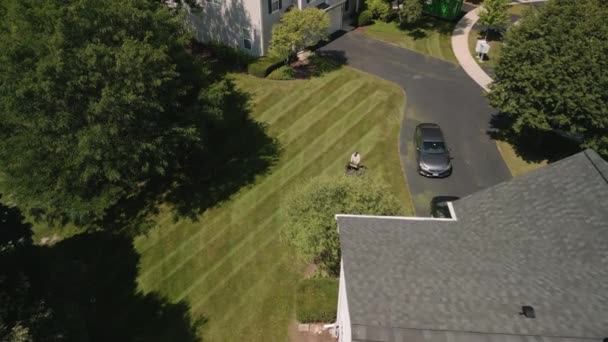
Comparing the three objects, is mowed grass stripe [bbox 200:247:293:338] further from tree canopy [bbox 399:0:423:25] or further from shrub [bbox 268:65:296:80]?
tree canopy [bbox 399:0:423:25]

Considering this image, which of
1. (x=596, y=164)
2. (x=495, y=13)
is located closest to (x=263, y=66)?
(x=495, y=13)

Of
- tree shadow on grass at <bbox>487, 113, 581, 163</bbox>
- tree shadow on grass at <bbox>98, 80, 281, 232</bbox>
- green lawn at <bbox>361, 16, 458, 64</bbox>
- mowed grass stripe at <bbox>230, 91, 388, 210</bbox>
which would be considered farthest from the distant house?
tree shadow on grass at <bbox>487, 113, 581, 163</bbox>

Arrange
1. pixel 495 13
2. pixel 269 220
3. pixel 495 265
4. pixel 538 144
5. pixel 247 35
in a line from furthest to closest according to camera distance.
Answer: pixel 495 13 → pixel 247 35 → pixel 538 144 → pixel 269 220 → pixel 495 265

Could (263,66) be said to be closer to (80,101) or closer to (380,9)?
(380,9)

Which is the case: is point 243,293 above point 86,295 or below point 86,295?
above

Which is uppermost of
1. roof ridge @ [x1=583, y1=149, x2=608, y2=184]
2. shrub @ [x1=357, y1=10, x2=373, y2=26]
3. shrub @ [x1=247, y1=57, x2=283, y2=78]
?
roof ridge @ [x1=583, y1=149, x2=608, y2=184]

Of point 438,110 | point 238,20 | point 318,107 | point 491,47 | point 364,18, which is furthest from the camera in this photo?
point 364,18

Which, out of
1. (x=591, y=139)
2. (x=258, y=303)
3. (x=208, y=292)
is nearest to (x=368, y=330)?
(x=258, y=303)
